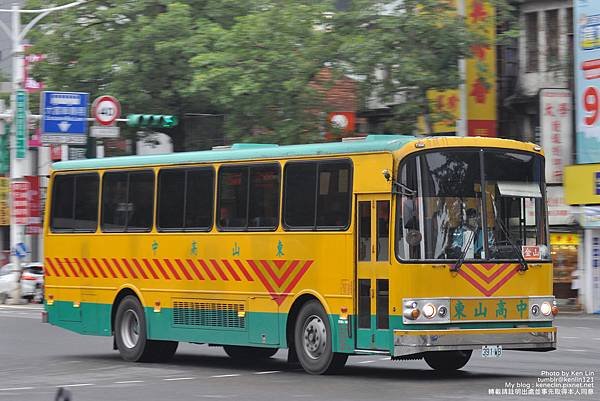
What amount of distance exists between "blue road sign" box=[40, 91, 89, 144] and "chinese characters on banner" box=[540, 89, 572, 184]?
41.1 ft

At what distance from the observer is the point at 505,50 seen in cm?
4094

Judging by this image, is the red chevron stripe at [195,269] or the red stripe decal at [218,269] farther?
the red chevron stripe at [195,269]

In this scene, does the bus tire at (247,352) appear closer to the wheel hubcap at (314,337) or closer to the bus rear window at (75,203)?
the bus rear window at (75,203)

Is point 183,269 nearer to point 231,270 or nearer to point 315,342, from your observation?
point 231,270

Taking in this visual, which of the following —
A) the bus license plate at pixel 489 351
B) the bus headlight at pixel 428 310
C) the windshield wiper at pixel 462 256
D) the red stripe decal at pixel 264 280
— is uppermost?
the windshield wiper at pixel 462 256

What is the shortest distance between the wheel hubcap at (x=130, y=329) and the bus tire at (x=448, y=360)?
201 inches

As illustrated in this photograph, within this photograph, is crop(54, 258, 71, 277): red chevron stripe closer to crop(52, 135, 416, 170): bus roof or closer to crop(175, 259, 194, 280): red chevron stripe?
crop(52, 135, 416, 170): bus roof

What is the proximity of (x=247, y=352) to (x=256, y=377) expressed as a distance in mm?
3509

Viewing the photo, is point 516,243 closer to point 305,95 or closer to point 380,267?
point 380,267

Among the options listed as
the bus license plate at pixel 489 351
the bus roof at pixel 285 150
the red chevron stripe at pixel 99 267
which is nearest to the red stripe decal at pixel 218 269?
the bus roof at pixel 285 150

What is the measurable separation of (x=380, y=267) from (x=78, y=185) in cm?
751

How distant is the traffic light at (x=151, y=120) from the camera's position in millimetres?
38875

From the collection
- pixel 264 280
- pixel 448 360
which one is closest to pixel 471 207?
pixel 448 360

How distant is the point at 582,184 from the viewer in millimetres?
37125
